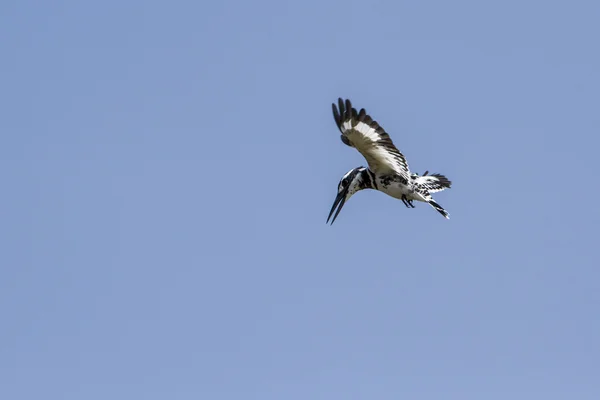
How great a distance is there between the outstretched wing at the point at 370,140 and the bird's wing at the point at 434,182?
111cm

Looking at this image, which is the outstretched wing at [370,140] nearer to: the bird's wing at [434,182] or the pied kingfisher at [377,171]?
the pied kingfisher at [377,171]

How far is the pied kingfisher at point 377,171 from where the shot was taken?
23781 mm

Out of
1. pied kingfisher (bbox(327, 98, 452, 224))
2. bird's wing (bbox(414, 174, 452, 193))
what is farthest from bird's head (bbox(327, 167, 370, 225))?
bird's wing (bbox(414, 174, 452, 193))

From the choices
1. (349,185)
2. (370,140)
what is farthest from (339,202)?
(370,140)

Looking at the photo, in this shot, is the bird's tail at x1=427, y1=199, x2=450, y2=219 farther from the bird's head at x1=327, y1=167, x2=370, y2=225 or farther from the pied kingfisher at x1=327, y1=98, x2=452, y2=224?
the bird's head at x1=327, y1=167, x2=370, y2=225

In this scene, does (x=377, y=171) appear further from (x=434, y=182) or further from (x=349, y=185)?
(x=434, y=182)

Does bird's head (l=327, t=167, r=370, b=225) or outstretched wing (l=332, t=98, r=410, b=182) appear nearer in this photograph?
outstretched wing (l=332, t=98, r=410, b=182)

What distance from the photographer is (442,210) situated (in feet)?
84.1

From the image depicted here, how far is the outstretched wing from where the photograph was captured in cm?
2370

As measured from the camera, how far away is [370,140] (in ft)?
79.7

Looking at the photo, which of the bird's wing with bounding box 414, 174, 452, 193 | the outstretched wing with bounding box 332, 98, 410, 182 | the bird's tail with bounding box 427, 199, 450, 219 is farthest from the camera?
the bird's wing with bounding box 414, 174, 452, 193

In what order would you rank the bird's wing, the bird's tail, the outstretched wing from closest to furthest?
the outstretched wing < the bird's tail < the bird's wing

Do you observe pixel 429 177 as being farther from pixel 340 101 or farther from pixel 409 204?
pixel 340 101

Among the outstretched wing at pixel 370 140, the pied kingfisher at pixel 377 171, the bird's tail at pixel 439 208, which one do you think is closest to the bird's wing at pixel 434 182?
the pied kingfisher at pixel 377 171
